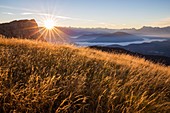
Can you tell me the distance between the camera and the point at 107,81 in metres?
5.48

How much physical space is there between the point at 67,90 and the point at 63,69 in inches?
63.0

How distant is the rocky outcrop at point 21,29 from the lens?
122ft

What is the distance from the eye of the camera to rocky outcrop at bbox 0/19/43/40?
122 feet

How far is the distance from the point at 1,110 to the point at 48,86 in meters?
0.86

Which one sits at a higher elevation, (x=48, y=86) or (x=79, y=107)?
(x=48, y=86)

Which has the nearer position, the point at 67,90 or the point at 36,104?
the point at 36,104

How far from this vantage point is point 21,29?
40.0m

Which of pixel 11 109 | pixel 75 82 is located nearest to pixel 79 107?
pixel 75 82

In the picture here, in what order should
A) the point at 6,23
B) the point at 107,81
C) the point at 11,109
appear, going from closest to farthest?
1. the point at 11,109
2. the point at 107,81
3. the point at 6,23

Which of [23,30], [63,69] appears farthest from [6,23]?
[63,69]

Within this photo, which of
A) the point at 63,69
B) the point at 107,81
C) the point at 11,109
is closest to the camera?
the point at 11,109

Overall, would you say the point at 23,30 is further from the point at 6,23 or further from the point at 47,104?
the point at 47,104

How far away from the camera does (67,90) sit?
14.6ft

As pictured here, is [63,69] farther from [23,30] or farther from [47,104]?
[23,30]
